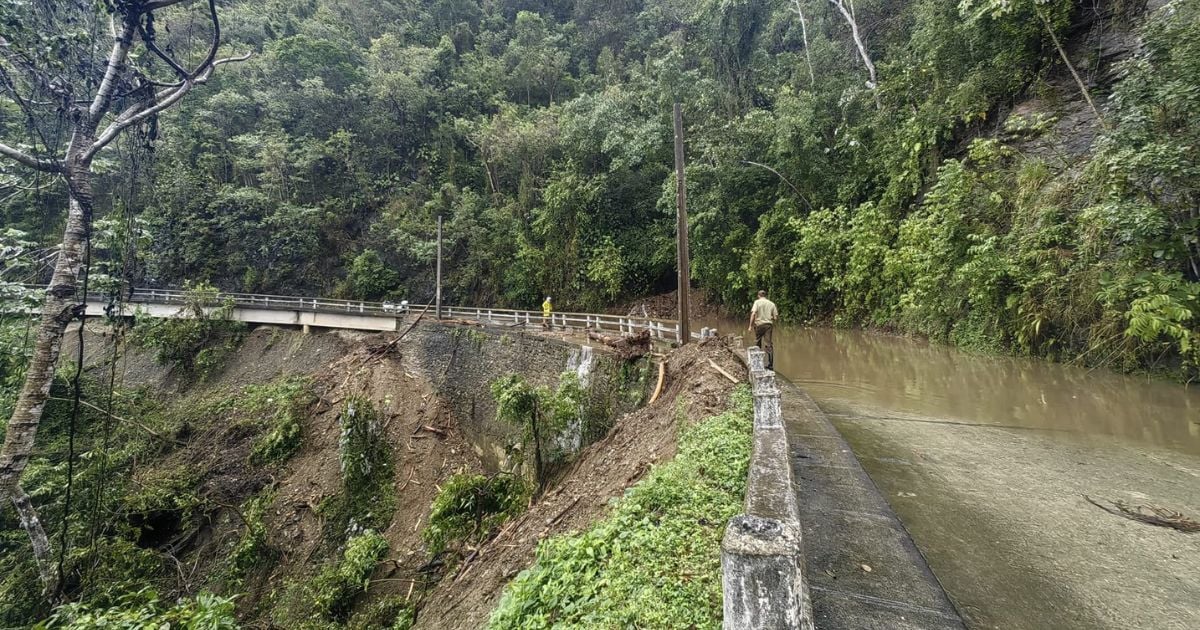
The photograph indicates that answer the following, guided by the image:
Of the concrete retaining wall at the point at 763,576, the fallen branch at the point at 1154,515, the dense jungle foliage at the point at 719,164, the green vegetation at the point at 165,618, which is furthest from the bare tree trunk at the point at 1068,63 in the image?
the green vegetation at the point at 165,618

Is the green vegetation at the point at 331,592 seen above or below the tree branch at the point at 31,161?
below

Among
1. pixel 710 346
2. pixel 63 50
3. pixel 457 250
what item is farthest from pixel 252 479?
pixel 457 250

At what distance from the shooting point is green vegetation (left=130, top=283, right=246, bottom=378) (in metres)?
19.0

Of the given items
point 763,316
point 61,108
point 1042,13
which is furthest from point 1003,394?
point 61,108

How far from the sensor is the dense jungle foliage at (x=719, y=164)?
7395 mm

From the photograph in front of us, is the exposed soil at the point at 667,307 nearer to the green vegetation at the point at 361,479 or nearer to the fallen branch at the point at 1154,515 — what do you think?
the green vegetation at the point at 361,479

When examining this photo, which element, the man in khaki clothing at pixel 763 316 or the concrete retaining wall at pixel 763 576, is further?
the man in khaki clothing at pixel 763 316

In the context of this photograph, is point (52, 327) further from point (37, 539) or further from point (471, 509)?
point (471, 509)

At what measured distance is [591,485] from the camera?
6.02 meters

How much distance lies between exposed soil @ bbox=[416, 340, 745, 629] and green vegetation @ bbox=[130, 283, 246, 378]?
2028cm

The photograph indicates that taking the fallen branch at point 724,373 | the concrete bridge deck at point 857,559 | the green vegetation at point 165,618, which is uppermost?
the fallen branch at point 724,373

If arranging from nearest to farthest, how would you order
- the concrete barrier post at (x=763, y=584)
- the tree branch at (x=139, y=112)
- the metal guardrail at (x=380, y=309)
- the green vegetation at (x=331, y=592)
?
the concrete barrier post at (x=763, y=584), the tree branch at (x=139, y=112), the green vegetation at (x=331, y=592), the metal guardrail at (x=380, y=309)

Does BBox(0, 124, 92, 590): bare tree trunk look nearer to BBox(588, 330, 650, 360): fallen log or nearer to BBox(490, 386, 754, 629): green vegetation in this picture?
BBox(490, 386, 754, 629): green vegetation

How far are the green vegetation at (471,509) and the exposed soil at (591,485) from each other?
899mm
